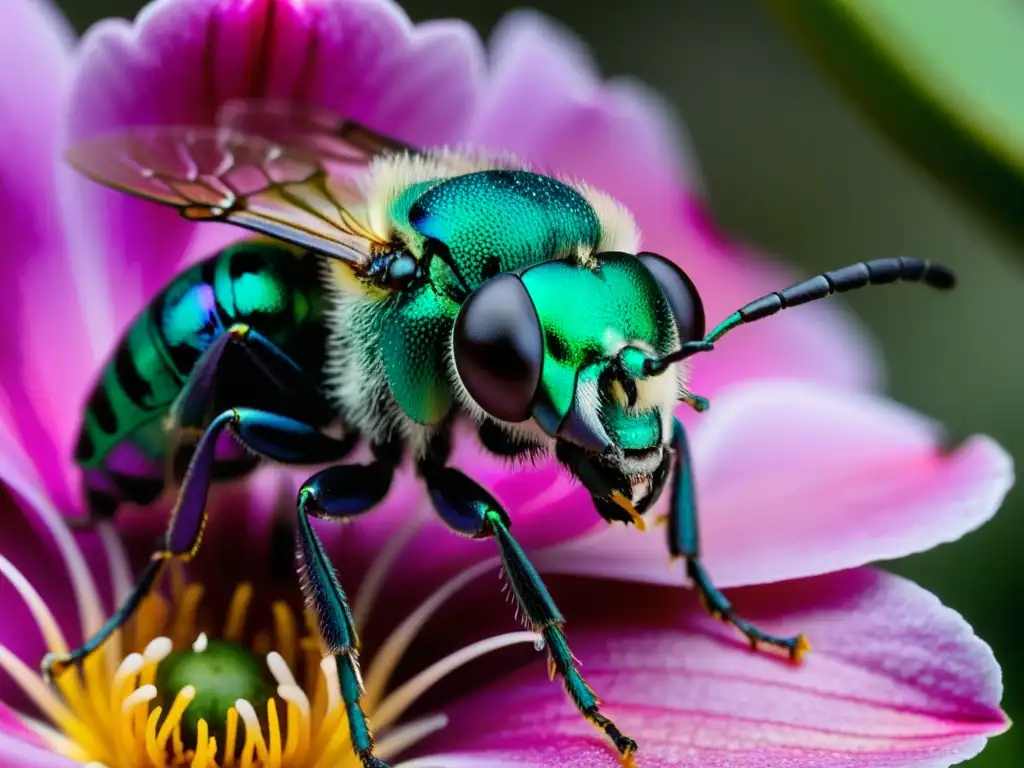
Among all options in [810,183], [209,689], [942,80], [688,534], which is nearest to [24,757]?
[209,689]

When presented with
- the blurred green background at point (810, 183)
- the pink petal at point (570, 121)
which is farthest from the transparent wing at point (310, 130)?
the blurred green background at point (810, 183)

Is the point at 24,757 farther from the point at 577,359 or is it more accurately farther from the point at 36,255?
the point at 36,255

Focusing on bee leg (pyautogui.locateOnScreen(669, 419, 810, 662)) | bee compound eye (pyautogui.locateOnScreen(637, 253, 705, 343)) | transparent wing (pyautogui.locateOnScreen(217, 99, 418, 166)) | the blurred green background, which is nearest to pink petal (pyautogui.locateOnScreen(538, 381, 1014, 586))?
bee leg (pyautogui.locateOnScreen(669, 419, 810, 662))

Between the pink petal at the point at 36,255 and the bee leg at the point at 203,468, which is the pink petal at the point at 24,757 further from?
the pink petal at the point at 36,255

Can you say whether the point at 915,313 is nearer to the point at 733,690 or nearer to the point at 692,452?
the point at 692,452

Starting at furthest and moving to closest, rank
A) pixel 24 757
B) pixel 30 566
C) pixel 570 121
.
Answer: pixel 570 121 → pixel 30 566 → pixel 24 757

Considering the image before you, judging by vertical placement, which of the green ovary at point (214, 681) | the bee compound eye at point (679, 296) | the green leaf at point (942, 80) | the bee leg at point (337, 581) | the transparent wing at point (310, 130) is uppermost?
the green leaf at point (942, 80)
